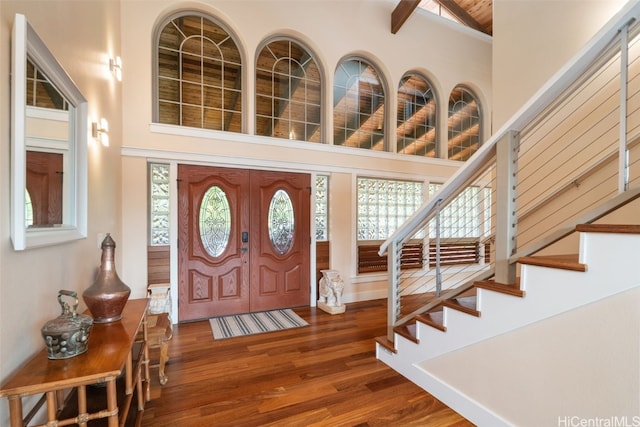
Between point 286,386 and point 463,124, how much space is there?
17.3 feet

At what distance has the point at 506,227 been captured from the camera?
160cm

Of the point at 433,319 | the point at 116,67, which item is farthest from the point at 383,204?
the point at 116,67

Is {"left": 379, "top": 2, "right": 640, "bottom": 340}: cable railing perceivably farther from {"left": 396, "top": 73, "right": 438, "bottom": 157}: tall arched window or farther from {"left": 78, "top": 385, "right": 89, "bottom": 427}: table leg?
{"left": 396, "top": 73, "right": 438, "bottom": 157}: tall arched window

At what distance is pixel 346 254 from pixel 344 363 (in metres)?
1.94

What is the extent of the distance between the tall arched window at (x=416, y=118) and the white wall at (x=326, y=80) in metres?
0.18

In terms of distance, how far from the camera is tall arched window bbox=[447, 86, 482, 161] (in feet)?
17.2

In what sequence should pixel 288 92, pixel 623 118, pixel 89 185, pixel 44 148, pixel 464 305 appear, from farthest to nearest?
pixel 288 92 < pixel 89 185 < pixel 464 305 < pixel 44 148 < pixel 623 118

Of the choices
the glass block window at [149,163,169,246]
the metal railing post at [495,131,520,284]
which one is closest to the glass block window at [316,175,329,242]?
the glass block window at [149,163,169,246]

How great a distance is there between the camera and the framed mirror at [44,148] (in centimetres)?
113

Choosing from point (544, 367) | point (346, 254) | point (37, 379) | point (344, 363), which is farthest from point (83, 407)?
point (346, 254)

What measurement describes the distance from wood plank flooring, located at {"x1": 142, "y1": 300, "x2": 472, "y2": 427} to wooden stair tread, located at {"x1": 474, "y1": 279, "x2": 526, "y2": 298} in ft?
2.85

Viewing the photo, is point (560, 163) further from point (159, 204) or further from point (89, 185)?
point (159, 204)

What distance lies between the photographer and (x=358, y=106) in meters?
4.55

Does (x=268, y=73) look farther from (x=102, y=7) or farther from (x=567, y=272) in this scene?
(x=567, y=272)
